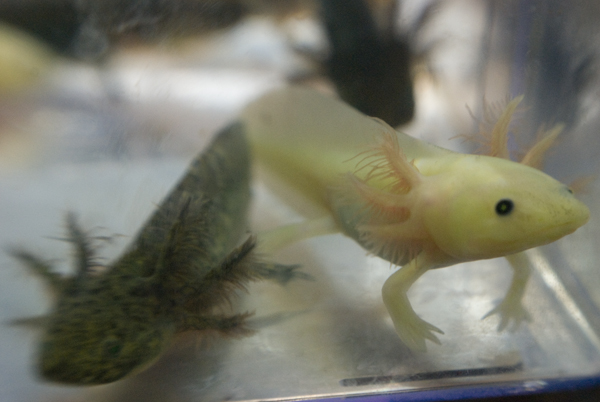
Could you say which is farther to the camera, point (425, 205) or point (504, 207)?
point (425, 205)

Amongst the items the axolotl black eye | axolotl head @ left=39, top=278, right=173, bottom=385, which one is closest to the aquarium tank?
axolotl head @ left=39, top=278, right=173, bottom=385

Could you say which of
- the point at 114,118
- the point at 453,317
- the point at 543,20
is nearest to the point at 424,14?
the point at 543,20

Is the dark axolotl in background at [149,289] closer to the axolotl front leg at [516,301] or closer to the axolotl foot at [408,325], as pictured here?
the axolotl foot at [408,325]

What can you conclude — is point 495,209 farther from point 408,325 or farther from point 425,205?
point 408,325

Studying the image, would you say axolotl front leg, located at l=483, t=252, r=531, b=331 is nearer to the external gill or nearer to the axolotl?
the axolotl

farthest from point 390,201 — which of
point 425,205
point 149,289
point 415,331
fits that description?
point 149,289

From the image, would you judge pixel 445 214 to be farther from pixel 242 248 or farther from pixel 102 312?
pixel 102 312
